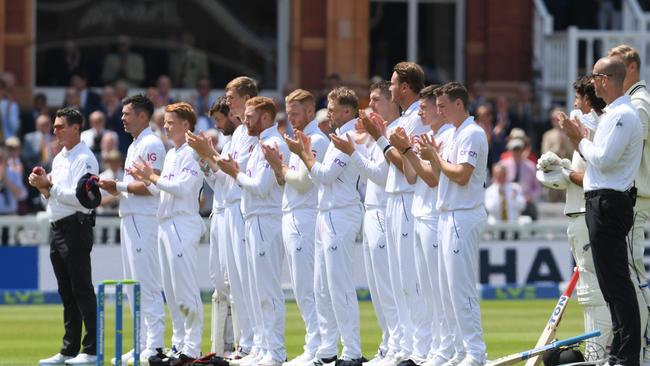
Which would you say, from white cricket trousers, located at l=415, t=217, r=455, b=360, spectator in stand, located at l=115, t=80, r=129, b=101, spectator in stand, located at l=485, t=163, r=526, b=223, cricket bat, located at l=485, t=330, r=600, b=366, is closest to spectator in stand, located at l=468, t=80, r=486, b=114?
spectator in stand, located at l=485, t=163, r=526, b=223

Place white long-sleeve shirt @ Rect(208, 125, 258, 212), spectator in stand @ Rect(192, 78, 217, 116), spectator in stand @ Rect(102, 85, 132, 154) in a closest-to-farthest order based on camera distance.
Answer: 1. white long-sleeve shirt @ Rect(208, 125, 258, 212)
2. spectator in stand @ Rect(102, 85, 132, 154)
3. spectator in stand @ Rect(192, 78, 217, 116)

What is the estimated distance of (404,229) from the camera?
473 inches

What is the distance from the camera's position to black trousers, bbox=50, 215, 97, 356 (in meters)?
13.0

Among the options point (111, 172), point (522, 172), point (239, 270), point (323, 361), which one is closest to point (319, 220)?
point (239, 270)

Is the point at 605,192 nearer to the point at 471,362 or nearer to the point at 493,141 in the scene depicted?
the point at 471,362

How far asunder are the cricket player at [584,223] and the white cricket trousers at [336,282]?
65.2 inches

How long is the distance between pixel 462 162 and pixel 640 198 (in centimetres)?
126

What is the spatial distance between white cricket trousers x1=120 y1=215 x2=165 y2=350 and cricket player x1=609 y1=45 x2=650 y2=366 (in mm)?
3872

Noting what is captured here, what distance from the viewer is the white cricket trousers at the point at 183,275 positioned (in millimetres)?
12617

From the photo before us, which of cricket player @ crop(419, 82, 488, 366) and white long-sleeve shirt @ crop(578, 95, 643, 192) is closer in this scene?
white long-sleeve shirt @ crop(578, 95, 643, 192)

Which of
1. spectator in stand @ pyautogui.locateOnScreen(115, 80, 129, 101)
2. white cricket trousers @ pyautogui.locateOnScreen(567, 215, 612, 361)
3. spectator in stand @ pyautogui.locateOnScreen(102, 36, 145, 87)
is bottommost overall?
white cricket trousers @ pyautogui.locateOnScreen(567, 215, 612, 361)

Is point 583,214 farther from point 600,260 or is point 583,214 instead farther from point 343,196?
point 343,196

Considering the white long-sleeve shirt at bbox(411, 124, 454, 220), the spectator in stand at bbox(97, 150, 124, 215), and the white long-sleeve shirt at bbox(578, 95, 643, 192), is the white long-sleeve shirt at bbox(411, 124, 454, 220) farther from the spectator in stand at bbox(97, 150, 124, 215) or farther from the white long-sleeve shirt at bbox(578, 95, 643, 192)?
the spectator in stand at bbox(97, 150, 124, 215)

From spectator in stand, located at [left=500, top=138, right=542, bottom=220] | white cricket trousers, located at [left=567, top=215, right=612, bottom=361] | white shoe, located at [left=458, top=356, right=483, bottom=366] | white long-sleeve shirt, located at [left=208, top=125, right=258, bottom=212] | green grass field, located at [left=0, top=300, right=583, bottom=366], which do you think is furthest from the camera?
spectator in stand, located at [left=500, top=138, right=542, bottom=220]
